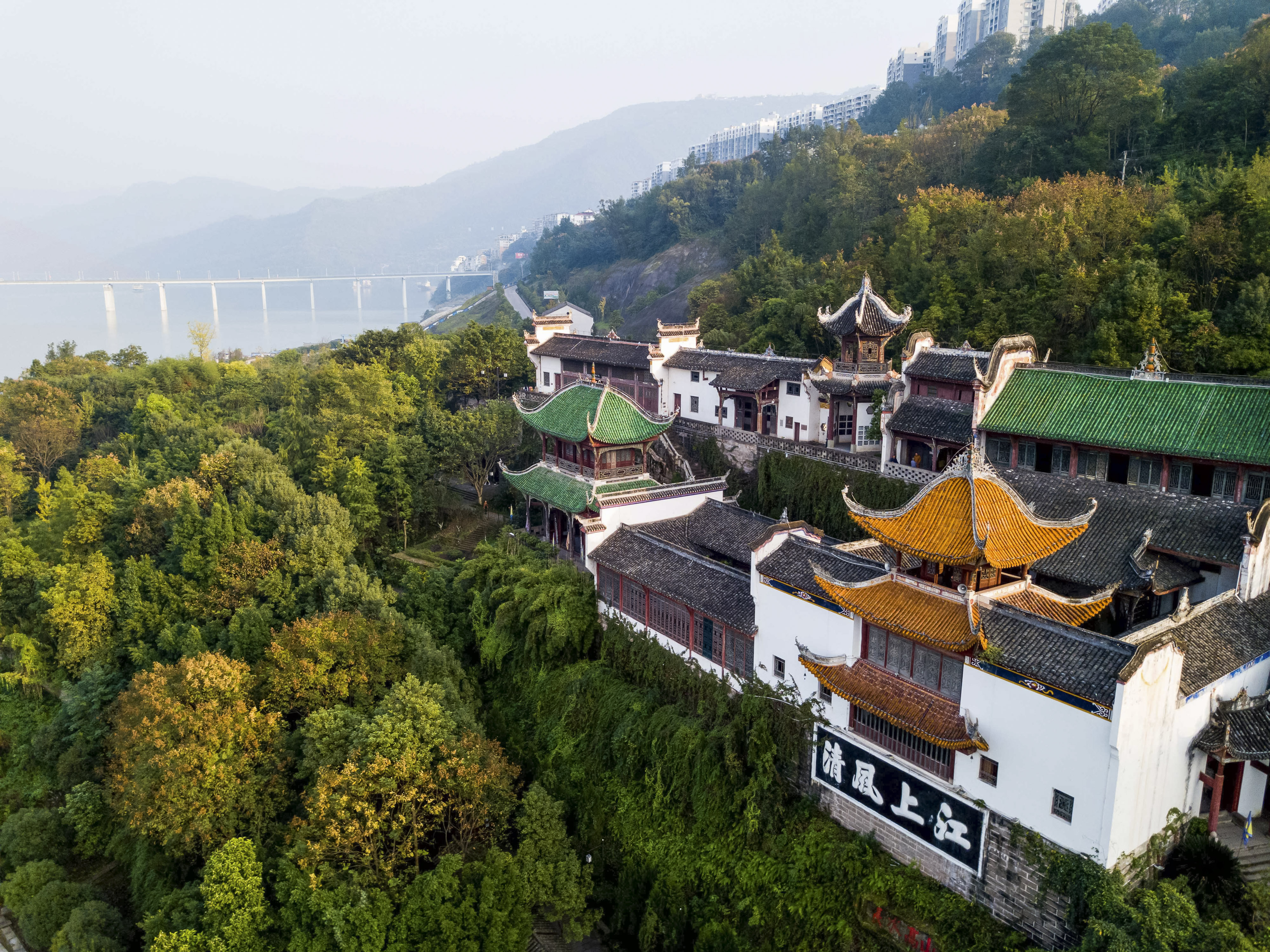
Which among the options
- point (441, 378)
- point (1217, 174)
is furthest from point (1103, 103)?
point (441, 378)

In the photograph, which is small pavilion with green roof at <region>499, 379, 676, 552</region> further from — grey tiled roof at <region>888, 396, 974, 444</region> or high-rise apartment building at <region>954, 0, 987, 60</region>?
high-rise apartment building at <region>954, 0, 987, 60</region>

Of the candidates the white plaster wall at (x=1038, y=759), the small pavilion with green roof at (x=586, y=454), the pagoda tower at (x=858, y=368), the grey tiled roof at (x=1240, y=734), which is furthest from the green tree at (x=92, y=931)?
the pagoda tower at (x=858, y=368)

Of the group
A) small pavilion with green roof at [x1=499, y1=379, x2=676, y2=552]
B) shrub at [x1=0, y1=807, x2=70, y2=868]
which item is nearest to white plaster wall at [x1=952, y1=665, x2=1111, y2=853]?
small pavilion with green roof at [x1=499, y1=379, x2=676, y2=552]

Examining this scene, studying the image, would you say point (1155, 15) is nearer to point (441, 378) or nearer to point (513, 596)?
point (441, 378)

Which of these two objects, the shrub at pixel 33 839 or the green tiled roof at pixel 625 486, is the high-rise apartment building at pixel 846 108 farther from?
the shrub at pixel 33 839

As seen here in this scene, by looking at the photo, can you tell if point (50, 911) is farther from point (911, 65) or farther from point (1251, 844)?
point (911, 65)

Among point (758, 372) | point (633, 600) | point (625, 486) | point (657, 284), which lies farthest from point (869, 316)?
point (657, 284)
